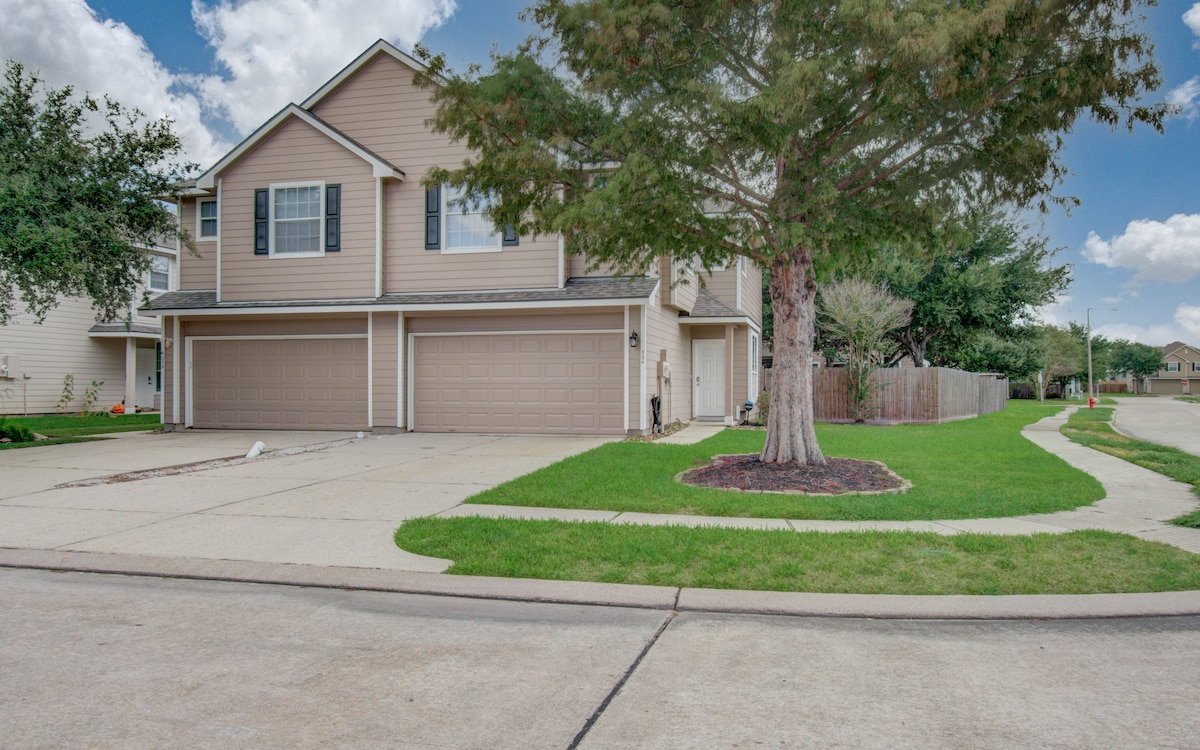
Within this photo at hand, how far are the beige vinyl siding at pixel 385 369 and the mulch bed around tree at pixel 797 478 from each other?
846 centimetres

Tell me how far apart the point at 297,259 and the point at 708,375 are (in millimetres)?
10631

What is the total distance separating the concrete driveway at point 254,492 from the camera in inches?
255

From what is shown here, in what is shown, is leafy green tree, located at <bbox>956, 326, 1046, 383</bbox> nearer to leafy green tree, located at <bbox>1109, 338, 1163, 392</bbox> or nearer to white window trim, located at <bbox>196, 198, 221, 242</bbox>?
white window trim, located at <bbox>196, 198, 221, 242</bbox>

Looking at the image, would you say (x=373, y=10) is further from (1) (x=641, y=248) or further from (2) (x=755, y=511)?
(2) (x=755, y=511)

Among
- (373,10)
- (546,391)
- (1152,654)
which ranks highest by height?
(373,10)

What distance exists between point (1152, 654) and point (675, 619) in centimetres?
254

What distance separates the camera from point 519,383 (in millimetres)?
16281

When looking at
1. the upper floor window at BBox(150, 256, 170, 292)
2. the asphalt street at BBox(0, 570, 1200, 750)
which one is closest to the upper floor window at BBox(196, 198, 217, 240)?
the upper floor window at BBox(150, 256, 170, 292)

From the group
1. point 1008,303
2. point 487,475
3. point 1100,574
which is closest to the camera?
point 1100,574

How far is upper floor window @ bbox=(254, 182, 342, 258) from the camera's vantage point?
16.8 meters

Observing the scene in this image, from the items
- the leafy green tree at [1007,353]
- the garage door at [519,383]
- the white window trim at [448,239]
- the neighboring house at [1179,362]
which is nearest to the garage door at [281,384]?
the garage door at [519,383]

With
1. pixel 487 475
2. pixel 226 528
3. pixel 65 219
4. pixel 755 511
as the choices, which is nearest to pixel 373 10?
pixel 65 219

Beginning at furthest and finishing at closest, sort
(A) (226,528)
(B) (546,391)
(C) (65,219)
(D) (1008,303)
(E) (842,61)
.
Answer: (D) (1008,303) → (B) (546,391) → (C) (65,219) → (E) (842,61) → (A) (226,528)

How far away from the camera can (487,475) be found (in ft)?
33.8
